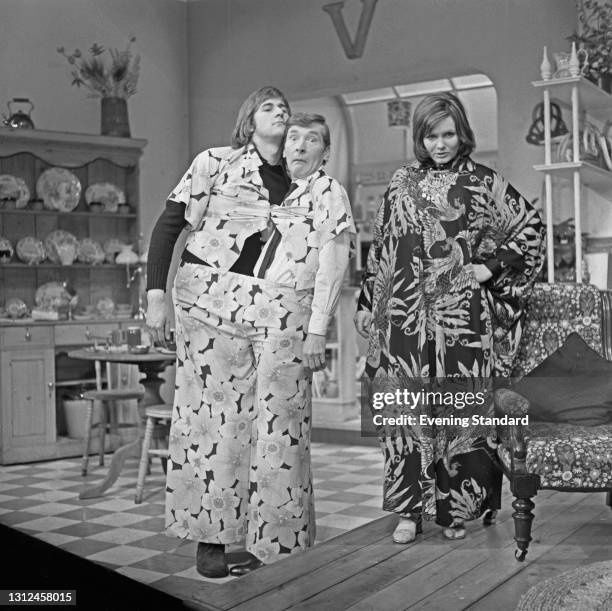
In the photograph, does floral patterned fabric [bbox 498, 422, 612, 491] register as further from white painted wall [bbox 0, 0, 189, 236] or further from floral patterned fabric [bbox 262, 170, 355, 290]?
white painted wall [bbox 0, 0, 189, 236]

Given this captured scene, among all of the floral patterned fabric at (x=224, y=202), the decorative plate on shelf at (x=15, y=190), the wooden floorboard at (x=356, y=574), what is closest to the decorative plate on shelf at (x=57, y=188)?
the decorative plate on shelf at (x=15, y=190)

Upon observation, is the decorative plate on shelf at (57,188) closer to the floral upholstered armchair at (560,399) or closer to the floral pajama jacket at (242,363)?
the floral pajama jacket at (242,363)

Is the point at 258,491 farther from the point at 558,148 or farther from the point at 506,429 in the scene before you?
the point at 558,148

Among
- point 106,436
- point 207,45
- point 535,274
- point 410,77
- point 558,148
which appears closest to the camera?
point 535,274

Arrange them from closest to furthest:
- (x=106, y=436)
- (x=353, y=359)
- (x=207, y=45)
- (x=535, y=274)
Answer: (x=535, y=274)
(x=207, y=45)
(x=106, y=436)
(x=353, y=359)

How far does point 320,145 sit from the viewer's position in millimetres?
2352

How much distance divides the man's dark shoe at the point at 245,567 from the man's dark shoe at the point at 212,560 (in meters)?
0.02

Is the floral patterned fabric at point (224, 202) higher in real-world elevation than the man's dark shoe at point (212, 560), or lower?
higher

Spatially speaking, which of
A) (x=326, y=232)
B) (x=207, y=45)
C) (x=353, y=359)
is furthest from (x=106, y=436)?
(x=326, y=232)

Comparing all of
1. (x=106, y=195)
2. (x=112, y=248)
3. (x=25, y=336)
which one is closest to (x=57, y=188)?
(x=106, y=195)

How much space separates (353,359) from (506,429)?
2769 mm

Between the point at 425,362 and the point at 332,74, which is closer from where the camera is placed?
the point at 425,362

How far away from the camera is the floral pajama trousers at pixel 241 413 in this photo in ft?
7.64

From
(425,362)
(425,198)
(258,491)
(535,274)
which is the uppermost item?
(425,198)
